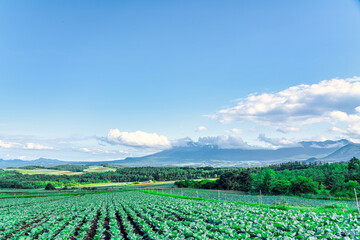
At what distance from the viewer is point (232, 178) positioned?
9056cm

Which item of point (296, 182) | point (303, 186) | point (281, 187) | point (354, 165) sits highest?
point (354, 165)

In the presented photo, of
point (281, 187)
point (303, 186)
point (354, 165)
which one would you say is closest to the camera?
point (303, 186)

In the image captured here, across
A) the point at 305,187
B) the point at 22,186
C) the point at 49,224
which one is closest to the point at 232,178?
the point at 305,187

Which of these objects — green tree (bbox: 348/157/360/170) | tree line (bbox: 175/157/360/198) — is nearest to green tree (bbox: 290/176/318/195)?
tree line (bbox: 175/157/360/198)

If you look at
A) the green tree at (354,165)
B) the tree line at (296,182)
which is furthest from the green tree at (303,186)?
the green tree at (354,165)

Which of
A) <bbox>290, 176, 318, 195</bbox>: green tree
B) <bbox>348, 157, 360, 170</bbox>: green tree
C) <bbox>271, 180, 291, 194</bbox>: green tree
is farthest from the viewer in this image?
<bbox>348, 157, 360, 170</bbox>: green tree

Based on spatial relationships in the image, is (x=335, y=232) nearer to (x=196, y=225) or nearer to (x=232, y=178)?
(x=196, y=225)

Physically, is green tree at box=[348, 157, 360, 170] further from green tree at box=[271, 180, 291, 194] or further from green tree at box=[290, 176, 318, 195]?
green tree at box=[271, 180, 291, 194]

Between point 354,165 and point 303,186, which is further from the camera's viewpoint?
point 354,165

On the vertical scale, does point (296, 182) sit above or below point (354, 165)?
below

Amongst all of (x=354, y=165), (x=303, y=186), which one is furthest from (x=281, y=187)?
(x=354, y=165)

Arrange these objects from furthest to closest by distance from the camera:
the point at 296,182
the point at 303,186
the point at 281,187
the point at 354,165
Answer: the point at 354,165 < the point at 281,187 < the point at 296,182 < the point at 303,186

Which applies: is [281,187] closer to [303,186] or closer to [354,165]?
[303,186]

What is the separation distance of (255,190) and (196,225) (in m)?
74.2
